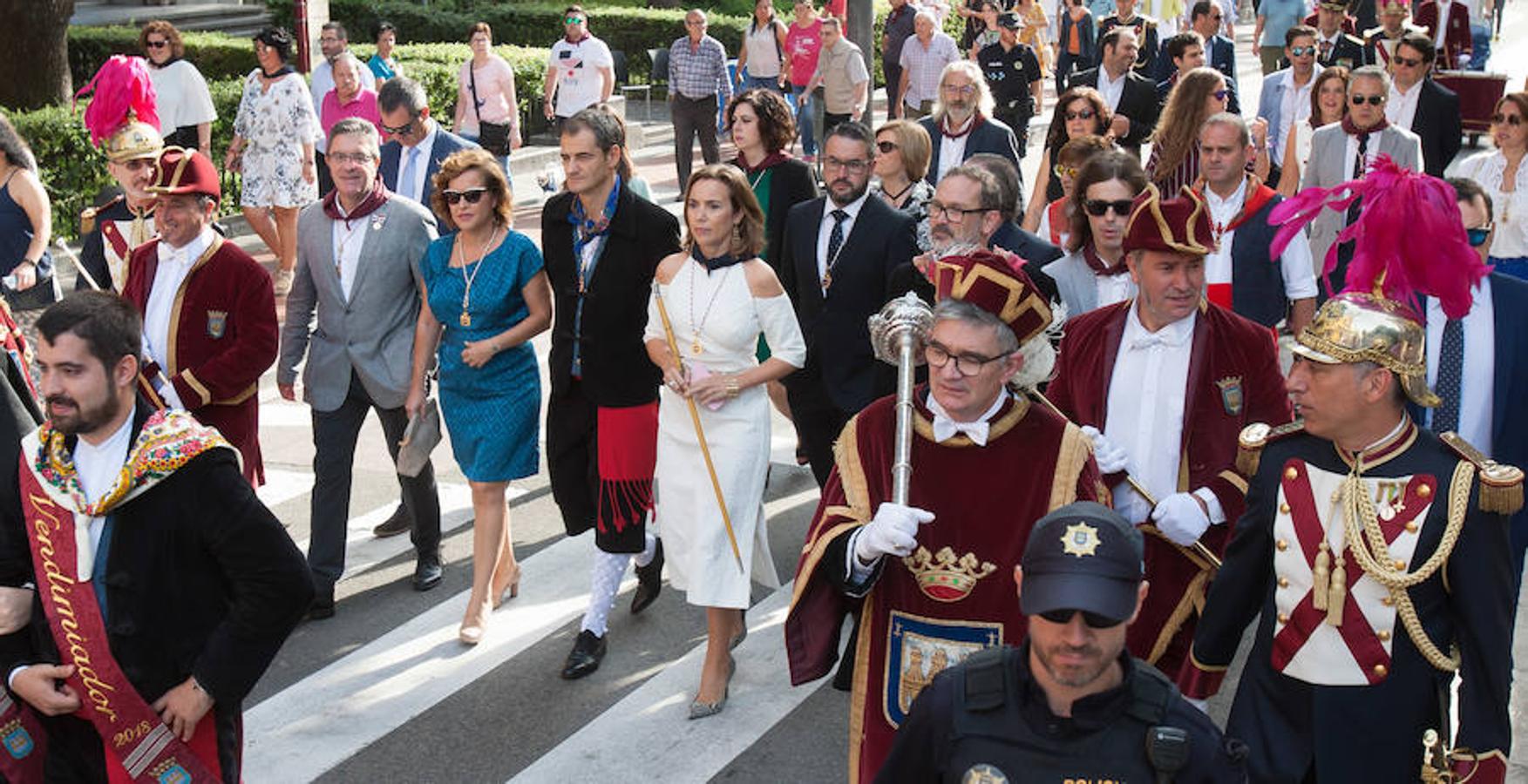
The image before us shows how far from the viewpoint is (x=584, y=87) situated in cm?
1791

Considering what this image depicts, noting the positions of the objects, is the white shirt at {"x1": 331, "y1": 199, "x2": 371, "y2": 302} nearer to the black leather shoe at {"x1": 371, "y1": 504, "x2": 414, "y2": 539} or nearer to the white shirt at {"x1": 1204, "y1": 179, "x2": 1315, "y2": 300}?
the black leather shoe at {"x1": 371, "y1": 504, "x2": 414, "y2": 539}

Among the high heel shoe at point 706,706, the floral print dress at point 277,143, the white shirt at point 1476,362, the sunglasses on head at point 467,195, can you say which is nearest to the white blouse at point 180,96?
the floral print dress at point 277,143

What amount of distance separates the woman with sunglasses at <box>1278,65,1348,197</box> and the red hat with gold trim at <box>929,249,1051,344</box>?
7304 mm

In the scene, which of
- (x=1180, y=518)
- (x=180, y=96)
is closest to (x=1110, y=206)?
(x=1180, y=518)

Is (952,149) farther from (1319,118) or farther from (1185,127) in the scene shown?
(1319,118)

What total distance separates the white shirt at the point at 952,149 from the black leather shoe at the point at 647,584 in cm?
368

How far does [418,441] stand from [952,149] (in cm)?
432

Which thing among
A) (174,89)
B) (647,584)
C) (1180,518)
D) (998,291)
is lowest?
(647,584)

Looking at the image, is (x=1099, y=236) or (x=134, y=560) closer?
(x=134, y=560)

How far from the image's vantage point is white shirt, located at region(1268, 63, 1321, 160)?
14086 millimetres

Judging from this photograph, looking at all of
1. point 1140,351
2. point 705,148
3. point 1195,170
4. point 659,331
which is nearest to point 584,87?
point 705,148

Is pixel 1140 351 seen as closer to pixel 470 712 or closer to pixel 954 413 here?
pixel 954 413

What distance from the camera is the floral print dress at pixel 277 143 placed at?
14.2m

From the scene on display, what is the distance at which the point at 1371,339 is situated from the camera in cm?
439
